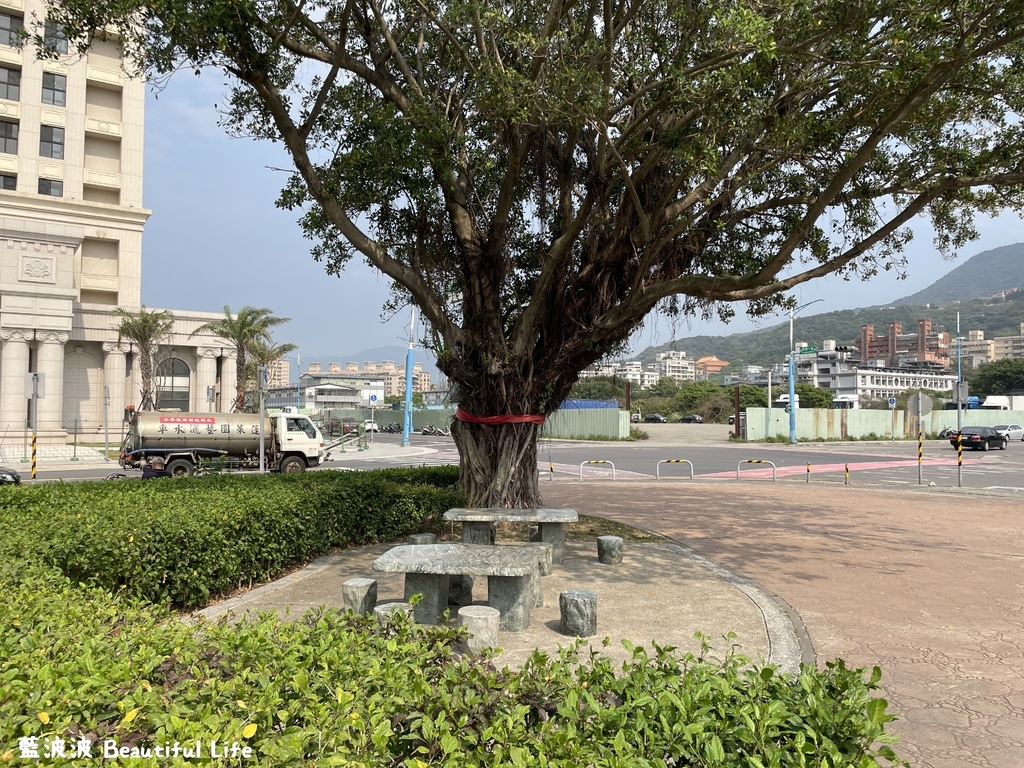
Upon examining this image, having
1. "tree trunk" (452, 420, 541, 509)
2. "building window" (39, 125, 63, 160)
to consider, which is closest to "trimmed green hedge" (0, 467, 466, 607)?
"tree trunk" (452, 420, 541, 509)

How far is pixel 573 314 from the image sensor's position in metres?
9.81

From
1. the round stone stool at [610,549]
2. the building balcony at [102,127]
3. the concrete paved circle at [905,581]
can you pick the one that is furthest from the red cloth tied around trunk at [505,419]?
the building balcony at [102,127]

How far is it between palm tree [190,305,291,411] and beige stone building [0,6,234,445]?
692mm

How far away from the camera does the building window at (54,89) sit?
38094 millimetres

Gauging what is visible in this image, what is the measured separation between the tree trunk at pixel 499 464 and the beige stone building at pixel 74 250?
30.7 meters

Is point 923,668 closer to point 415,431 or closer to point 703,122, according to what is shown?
point 703,122

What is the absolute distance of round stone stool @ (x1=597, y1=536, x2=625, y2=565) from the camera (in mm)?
8065

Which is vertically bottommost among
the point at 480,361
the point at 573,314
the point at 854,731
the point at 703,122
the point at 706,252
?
the point at 854,731

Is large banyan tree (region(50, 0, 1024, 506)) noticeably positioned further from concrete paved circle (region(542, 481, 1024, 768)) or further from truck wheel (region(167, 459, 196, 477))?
truck wheel (region(167, 459, 196, 477))

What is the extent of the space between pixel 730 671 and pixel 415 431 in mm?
59171

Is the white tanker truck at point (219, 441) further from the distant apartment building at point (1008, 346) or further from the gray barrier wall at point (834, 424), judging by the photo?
the distant apartment building at point (1008, 346)

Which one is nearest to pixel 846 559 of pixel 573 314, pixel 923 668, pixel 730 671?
pixel 923 668

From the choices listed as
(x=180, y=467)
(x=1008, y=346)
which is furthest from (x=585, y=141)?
(x=1008, y=346)

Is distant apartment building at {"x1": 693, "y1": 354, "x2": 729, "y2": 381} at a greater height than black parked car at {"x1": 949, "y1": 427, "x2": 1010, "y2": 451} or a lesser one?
greater
